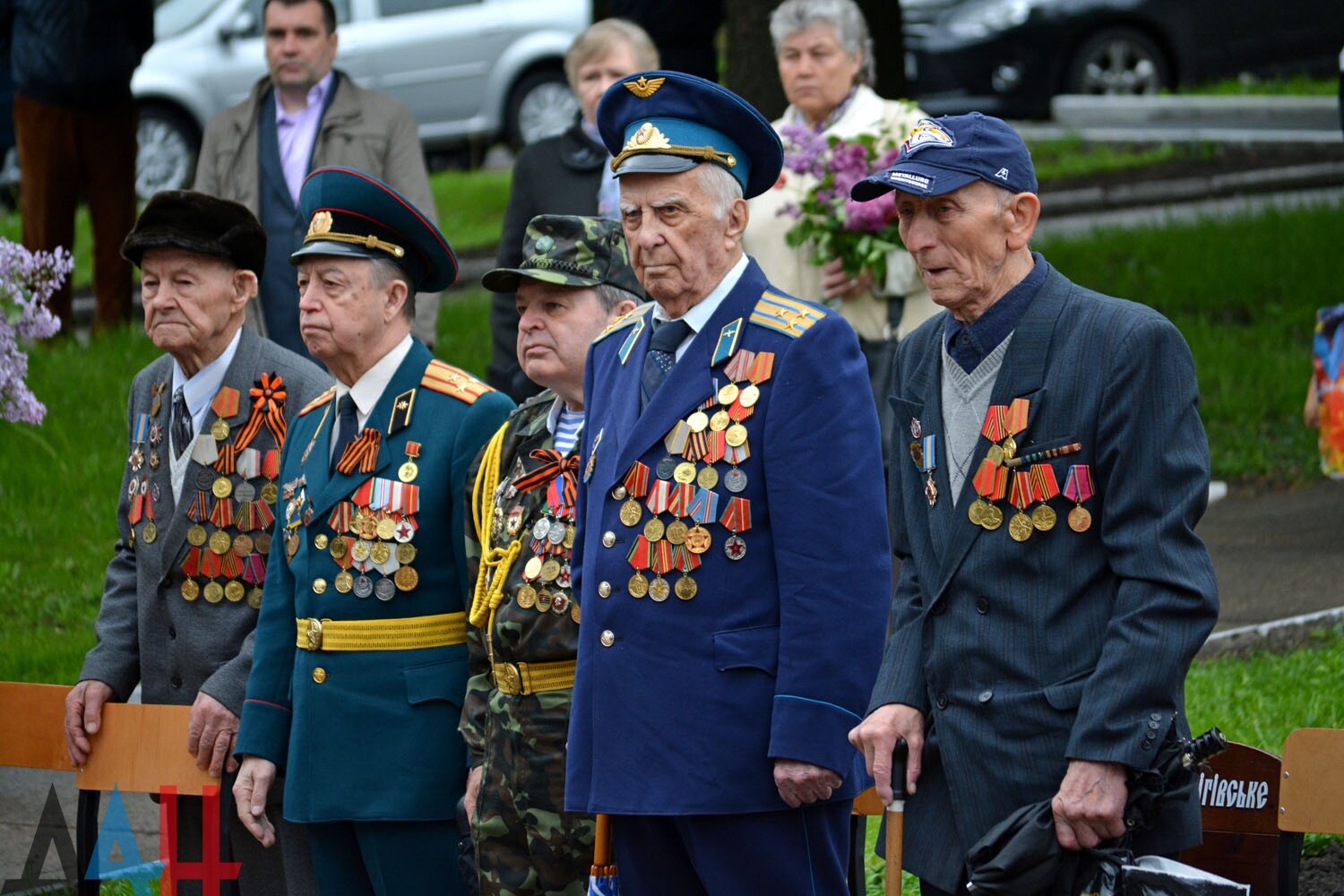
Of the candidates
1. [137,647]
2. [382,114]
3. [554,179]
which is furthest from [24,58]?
[137,647]

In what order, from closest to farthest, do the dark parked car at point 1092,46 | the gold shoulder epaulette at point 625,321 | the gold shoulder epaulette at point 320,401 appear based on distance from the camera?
1. the gold shoulder epaulette at point 625,321
2. the gold shoulder epaulette at point 320,401
3. the dark parked car at point 1092,46

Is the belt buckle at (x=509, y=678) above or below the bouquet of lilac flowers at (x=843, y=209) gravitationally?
below

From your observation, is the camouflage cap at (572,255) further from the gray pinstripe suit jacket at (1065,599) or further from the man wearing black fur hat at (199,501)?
the gray pinstripe suit jacket at (1065,599)

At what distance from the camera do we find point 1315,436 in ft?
34.4

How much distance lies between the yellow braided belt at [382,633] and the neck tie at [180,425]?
0.76 m

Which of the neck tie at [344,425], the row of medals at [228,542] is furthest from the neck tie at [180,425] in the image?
the neck tie at [344,425]

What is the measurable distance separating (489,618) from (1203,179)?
12695 mm

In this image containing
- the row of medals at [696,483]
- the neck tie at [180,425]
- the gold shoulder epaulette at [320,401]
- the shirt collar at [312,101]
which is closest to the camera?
the row of medals at [696,483]

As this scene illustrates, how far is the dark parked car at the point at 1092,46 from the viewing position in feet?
58.2

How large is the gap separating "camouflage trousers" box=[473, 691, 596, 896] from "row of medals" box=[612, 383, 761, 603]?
56cm

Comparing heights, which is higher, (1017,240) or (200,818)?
(1017,240)

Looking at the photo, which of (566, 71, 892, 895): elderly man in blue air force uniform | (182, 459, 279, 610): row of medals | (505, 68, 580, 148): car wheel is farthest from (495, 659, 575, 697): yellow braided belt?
(505, 68, 580, 148): car wheel

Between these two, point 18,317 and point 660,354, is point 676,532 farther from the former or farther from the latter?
point 18,317

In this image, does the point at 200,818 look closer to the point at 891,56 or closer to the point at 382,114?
the point at 382,114
